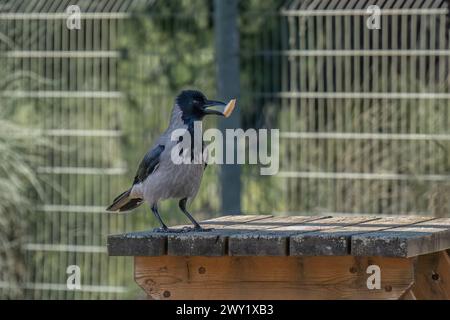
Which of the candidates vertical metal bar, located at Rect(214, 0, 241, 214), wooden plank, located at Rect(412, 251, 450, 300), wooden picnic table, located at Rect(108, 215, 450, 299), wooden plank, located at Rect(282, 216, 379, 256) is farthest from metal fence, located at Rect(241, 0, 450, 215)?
wooden picnic table, located at Rect(108, 215, 450, 299)

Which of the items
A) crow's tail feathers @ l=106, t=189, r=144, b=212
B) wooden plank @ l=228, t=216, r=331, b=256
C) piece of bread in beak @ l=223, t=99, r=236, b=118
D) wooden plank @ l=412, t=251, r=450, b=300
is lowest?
wooden plank @ l=412, t=251, r=450, b=300

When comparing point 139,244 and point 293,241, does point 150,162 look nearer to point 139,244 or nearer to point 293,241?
point 139,244

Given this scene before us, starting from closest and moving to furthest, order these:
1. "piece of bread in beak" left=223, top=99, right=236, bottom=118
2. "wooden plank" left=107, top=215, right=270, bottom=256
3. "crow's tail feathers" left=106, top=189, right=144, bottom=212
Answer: "wooden plank" left=107, top=215, right=270, bottom=256
"piece of bread in beak" left=223, top=99, right=236, bottom=118
"crow's tail feathers" left=106, top=189, right=144, bottom=212

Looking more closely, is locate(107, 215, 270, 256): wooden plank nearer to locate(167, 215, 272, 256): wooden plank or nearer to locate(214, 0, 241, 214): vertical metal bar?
locate(167, 215, 272, 256): wooden plank

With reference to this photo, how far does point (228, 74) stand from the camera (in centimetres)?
896

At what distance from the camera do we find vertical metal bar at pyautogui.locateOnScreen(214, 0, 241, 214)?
351 inches

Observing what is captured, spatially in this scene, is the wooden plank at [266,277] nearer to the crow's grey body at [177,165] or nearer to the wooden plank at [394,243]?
the wooden plank at [394,243]

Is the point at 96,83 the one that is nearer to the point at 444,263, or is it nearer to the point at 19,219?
the point at 19,219

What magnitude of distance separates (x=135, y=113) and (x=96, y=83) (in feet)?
1.25

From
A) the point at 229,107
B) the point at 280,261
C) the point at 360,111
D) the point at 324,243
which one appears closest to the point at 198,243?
the point at 280,261

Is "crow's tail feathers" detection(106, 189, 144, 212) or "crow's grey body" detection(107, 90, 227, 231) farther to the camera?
"crow's tail feathers" detection(106, 189, 144, 212)

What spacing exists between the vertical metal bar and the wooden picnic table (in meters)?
3.19

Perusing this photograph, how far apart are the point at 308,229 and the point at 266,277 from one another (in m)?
0.38
